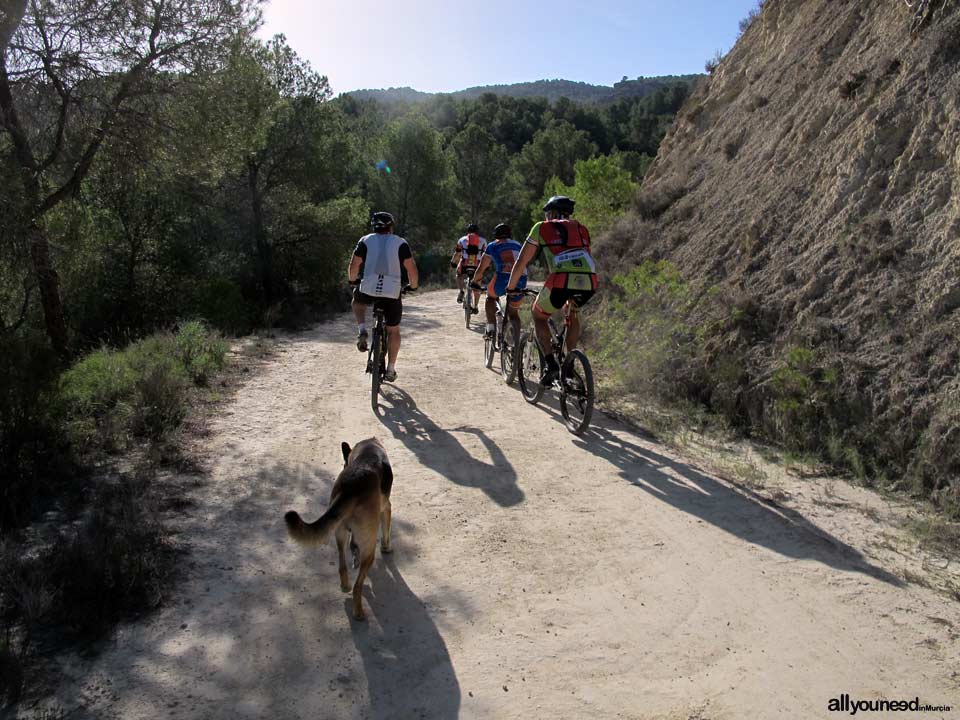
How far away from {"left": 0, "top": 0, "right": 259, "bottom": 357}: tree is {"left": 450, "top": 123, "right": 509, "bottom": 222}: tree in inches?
1408

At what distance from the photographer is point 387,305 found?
298 inches

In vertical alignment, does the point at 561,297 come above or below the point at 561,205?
below

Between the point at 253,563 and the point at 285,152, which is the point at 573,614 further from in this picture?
the point at 285,152

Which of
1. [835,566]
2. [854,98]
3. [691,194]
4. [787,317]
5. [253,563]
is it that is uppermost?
[854,98]

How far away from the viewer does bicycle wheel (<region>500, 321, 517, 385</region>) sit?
8617mm

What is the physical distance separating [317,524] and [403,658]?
2.63 feet

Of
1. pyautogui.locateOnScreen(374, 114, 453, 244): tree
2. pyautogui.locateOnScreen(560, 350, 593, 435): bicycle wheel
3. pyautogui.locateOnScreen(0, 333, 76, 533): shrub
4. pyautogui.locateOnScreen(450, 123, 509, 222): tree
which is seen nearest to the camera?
pyautogui.locateOnScreen(0, 333, 76, 533): shrub

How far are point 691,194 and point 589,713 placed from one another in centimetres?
1017

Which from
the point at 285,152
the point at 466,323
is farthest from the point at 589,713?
the point at 285,152

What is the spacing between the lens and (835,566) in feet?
13.4

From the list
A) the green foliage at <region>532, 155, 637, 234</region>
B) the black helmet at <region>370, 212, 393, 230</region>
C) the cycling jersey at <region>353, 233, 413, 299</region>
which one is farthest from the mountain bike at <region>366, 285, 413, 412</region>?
the green foliage at <region>532, 155, 637, 234</region>

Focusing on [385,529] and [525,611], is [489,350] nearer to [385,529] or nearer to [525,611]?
[385,529]

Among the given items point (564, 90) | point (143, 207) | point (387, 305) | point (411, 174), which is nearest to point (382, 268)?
point (387, 305)

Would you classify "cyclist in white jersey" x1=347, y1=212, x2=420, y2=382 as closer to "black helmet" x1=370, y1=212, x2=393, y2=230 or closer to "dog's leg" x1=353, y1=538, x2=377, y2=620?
"black helmet" x1=370, y1=212, x2=393, y2=230
